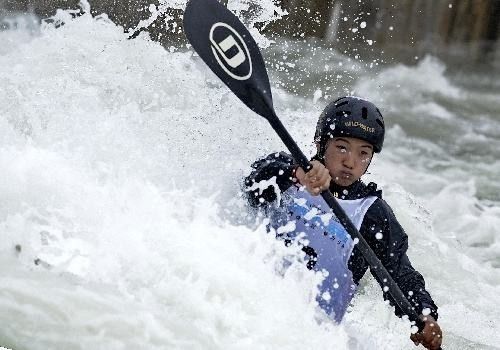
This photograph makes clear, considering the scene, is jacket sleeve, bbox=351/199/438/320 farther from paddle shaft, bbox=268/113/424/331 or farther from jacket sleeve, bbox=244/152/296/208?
jacket sleeve, bbox=244/152/296/208

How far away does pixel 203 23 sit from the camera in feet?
9.53

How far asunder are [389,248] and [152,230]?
0.87 metres

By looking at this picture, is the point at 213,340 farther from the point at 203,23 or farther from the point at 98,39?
the point at 98,39

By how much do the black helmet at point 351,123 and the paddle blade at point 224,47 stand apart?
0.81 feet

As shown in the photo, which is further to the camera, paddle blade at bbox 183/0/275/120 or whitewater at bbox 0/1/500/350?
paddle blade at bbox 183/0/275/120

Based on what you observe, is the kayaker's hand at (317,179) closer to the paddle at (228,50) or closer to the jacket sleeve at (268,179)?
the jacket sleeve at (268,179)

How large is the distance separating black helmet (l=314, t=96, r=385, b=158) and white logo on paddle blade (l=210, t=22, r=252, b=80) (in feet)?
1.12

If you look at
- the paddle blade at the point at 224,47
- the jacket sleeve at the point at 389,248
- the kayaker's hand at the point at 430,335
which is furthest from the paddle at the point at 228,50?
the kayaker's hand at the point at 430,335

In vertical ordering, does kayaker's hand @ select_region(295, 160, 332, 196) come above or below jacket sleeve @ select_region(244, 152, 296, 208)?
below

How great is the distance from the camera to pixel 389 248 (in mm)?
2795

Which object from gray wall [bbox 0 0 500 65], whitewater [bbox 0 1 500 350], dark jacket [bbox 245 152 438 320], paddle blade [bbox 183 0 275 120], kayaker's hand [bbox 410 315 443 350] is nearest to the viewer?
whitewater [bbox 0 1 500 350]

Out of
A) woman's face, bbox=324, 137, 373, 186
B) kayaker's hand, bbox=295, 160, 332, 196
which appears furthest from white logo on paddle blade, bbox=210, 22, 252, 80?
kayaker's hand, bbox=295, 160, 332, 196

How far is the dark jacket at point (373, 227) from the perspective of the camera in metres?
2.76

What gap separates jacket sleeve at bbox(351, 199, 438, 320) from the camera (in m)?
2.77
